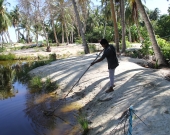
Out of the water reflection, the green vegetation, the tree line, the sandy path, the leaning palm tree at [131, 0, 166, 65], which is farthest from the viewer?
the tree line

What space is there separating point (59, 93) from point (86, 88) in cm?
127

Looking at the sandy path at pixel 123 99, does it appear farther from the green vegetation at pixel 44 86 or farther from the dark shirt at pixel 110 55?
the dark shirt at pixel 110 55

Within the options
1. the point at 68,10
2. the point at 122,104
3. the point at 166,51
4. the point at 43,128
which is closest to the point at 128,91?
the point at 122,104

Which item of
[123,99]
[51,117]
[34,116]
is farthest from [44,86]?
[123,99]

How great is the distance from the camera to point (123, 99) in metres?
6.21

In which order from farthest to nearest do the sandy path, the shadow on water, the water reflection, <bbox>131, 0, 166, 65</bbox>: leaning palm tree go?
<bbox>131, 0, 166, 65</bbox>: leaning palm tree → the shadow on water → the water reflection → the sandy path

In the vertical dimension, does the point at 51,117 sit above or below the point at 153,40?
below

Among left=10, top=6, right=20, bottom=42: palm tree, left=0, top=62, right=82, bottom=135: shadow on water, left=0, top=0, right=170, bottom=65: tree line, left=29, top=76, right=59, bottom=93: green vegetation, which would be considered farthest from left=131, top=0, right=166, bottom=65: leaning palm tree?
left=10, top=6, right=20, bottom=42: palm tree

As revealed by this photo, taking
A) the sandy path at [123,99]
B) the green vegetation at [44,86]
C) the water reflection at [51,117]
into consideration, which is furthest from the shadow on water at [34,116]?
the sandy path at [123,99]

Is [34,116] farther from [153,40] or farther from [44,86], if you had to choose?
[153,40]

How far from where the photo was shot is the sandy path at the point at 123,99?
15.4ft

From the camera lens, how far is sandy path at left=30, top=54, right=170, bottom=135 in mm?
4694

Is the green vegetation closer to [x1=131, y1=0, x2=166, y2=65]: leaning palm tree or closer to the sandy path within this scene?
the sandy path

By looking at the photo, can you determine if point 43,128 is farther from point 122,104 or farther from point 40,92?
point 40,92
